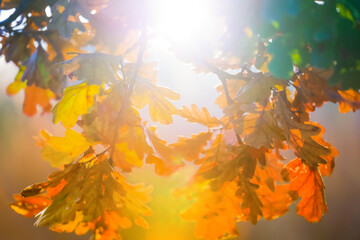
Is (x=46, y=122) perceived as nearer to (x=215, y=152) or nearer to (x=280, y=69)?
(x=215, y=152)

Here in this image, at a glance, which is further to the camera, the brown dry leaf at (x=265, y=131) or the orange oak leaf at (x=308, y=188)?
the orange oak leaf at (x=308, y=188)

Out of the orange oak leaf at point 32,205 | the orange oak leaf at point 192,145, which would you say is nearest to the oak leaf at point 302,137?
the orange oak leaf at point 192,145

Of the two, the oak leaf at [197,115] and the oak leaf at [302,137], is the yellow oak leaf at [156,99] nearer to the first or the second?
the oak leaf at [197,115]

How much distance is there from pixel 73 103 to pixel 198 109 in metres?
0.50

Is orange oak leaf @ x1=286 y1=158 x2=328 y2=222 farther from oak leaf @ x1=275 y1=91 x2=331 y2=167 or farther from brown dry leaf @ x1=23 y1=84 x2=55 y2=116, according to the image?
brown dry leaf @ x1=23 y1=84 x2=55 y2=116

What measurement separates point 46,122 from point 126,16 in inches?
313

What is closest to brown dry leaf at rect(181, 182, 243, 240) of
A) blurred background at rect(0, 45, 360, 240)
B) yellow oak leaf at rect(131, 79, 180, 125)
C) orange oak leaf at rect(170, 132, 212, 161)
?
orange oak leaf at rect(170, 132, 212, 161)

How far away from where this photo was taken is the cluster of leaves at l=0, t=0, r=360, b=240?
75cm

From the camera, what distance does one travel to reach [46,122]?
28.2ft

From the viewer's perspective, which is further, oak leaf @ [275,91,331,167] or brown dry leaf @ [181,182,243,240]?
brown dry leaf @ [181,182,243,240]

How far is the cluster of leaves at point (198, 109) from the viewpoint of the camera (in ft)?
2.48

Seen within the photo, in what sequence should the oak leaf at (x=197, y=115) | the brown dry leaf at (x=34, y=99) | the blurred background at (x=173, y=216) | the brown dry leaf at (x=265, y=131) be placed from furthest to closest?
Result: 1. the blurred background at (x=173, y=216)
2. the brown dry leaf at (x=34, y=99)
3. the oak leaf at (x=197, y=115)
4. the brown dry leaf at (x=265, y=131)

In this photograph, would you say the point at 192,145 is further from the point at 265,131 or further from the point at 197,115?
the point at 265,131

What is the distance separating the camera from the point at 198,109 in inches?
50.1
